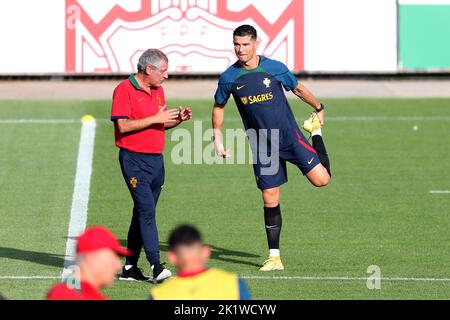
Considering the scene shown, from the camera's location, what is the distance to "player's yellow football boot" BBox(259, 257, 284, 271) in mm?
12867

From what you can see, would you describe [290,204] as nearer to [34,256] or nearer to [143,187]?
[34,256]

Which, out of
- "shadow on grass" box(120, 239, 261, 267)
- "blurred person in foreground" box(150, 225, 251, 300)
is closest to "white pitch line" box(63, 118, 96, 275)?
"shadow on grass" box(120, 239, 261, 267)

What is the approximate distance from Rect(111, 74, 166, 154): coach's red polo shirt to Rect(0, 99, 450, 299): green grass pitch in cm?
134

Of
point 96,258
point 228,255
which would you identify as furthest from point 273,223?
point 96,258

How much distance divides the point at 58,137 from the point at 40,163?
76.9 inches

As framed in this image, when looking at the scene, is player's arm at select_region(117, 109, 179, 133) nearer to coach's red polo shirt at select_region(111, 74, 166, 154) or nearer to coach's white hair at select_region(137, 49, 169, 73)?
coach's red polo shirt at select_region(111, 74, 166, 154)

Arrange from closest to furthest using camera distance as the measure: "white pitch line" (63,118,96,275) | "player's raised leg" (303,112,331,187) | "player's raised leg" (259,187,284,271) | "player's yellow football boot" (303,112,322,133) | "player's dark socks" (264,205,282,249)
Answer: "player's raised leg" (259,187,284,271)
"player's dark socks" (264,205,282,249)
"player's raised leg" (303,112,331,187)
"player's yellow football boot" (303,112,322,133)
"white pitch line" (63,118,96,275)

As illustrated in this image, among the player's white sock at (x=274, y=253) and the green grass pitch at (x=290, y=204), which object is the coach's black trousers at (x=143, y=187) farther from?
the player's white sock at (x=274, y=253)

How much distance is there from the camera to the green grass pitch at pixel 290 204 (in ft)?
41.7

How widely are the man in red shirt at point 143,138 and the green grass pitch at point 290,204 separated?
33 cm

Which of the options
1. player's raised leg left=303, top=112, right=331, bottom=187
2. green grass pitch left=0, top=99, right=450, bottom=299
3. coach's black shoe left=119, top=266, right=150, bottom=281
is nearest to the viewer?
coach's black shoe left=119, top=266, right=150, bottom=281

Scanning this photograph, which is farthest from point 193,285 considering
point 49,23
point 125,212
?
point 49,23

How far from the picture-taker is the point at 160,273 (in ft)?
39.7

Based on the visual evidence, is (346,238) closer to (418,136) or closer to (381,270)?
(381,270)
